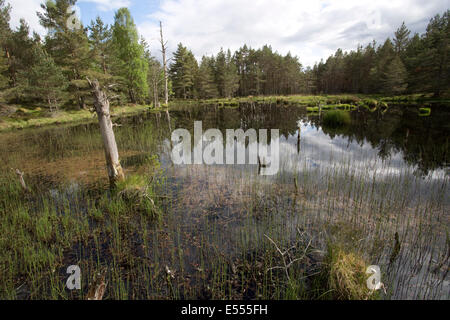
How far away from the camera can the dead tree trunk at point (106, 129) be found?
7.00 m

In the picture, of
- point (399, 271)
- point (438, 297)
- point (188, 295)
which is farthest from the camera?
point (399, 271)

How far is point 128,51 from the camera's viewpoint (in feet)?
130

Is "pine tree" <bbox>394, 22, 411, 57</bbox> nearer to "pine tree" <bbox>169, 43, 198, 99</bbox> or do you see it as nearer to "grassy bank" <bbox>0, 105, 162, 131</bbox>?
"pine tree" <bbox>169, 43, 198, 99</bbox>

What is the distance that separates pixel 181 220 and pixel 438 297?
536 cm

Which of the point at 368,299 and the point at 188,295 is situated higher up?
the point at 368,299

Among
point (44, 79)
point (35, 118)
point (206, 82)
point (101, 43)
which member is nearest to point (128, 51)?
point (101, 43)

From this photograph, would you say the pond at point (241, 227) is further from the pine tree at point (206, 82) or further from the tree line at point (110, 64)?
the pine tree at point (206, 82)

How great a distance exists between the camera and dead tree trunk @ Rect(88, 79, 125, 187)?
7004 millimetres

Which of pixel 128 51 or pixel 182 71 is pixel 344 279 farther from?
pixel 182 71

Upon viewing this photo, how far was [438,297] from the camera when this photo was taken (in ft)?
10.8

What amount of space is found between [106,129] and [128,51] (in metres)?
40.8
